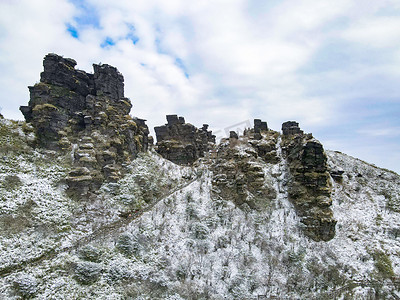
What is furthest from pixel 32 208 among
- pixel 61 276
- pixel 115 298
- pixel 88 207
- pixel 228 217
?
pixel 228 217

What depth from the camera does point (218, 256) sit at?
81.4ft

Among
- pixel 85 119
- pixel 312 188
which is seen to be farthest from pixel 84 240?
pixel 312 188

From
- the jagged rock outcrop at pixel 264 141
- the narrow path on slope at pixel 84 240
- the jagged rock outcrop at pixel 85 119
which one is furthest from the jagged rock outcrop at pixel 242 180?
the jagged rock outcrop at pixel 85 119

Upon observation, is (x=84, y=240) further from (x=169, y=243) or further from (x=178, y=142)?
(x=178, y=142)

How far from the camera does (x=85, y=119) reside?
34.1 meters

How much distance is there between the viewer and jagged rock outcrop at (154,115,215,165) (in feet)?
155

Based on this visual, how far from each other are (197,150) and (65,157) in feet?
86.0

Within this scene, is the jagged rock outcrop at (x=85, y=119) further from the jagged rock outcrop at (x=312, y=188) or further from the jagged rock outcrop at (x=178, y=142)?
the jagged rock outcrop at (x=312, y=188)

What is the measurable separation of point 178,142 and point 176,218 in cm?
2268

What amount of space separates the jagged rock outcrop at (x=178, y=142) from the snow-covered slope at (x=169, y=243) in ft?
39.8

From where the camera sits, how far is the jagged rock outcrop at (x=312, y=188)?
29609mm

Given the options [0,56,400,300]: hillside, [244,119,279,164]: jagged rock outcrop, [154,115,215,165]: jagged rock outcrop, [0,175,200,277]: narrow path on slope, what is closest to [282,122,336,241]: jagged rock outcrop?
[0,56,400,300]: hillside

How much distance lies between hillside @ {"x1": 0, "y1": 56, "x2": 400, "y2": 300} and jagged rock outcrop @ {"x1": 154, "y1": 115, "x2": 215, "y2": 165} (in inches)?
275

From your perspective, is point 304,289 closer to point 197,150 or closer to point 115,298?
point 115,298
